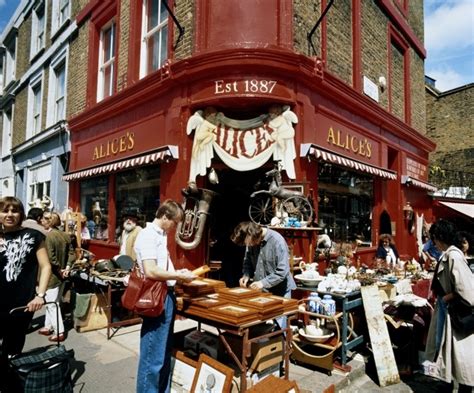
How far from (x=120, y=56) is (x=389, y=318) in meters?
8.46

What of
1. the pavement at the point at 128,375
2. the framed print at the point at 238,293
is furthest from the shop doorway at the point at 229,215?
the framed print at the point at 238,293

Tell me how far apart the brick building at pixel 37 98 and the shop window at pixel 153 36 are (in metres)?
4.10

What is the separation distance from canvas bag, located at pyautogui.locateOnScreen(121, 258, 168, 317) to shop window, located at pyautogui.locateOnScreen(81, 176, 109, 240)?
6732mm

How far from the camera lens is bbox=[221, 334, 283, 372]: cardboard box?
346 cm

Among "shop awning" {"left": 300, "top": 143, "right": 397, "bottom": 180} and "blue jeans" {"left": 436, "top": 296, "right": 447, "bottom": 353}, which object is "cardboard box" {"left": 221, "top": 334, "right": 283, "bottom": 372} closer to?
"blue jeans" {"left": 436, "top": 296, "right": 447, "bottom": 353}

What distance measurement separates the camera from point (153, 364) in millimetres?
3164

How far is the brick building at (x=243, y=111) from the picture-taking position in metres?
6.16

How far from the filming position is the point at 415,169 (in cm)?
1146

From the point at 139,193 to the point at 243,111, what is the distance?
10.8ft

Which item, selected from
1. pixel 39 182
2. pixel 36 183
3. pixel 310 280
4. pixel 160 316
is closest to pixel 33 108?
pixel 36 183

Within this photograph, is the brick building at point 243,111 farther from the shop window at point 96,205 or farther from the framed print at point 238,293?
the framed print at point 238,293

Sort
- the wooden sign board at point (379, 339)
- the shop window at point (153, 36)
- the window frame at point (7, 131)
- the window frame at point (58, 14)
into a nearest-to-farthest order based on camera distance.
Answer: the wooden sign board at point (379, 339) < the shop window at point (153, 36) < the window frame at point (58, 14) < the window frame at point (7, 131)

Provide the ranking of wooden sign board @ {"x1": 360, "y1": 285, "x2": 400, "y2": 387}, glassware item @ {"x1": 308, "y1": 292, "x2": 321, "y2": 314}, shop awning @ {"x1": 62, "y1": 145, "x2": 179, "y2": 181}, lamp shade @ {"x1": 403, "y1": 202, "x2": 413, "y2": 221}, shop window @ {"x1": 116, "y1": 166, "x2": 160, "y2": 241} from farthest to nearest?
lamp shade @ {"x1": 403, "y1": 202, "x2": 413, "y2": 221} → shop window @ {"x1": 116, "y1": 166, "x2": 160, "y2": 241} → shop awning @ {"x1": 62, "y1": 145, "x2": 179, "y2": 181} → glassware item @ {"x1": 308, "y1": 292, "x2": 321, "y2": 314} → wooden sign board @ {"x1": 360, "y1": 285, "x2": 400, "y2": 387}

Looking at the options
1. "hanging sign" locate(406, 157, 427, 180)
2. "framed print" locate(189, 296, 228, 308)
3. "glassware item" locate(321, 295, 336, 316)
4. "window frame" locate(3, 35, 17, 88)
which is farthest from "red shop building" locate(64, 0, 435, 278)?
"window frame" locate(3, 35, 17, 88)
